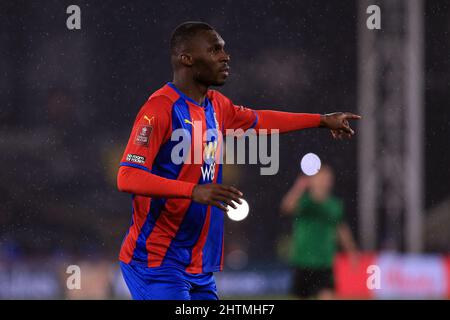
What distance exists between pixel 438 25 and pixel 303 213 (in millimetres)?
7204

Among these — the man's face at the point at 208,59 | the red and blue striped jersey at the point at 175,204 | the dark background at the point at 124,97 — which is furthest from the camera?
the dark background at the point at 124,97

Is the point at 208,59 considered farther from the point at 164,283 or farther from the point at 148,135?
the point at 164,283

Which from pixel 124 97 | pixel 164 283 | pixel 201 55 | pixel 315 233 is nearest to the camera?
A: pixel 164 283

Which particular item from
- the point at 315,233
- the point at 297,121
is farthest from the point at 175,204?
the point at 315,233

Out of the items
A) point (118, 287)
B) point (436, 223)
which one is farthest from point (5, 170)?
point (436, 223)

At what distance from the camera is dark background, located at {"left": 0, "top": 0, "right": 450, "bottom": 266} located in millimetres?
11961

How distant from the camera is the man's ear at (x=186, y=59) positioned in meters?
3.85

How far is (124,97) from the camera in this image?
41.9ft

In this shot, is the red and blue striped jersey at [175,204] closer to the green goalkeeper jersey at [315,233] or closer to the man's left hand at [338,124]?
the man's left hand at [338,124]

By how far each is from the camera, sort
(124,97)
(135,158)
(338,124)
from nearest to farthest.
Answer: (135,158)
(338,124)
(124,97)

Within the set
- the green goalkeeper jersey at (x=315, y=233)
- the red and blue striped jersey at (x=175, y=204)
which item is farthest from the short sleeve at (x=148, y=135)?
the green goalkeeper jersey at (x=315, y=233)

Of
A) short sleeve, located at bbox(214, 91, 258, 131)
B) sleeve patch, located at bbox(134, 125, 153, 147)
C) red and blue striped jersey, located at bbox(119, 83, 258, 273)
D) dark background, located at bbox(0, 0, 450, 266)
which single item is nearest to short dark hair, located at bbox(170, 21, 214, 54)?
red and blue striped jersey, located at bbox(119, 83, 258, 273)

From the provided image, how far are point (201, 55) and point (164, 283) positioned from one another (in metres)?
1.04

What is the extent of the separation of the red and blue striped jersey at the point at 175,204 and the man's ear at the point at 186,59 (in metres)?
0.12
